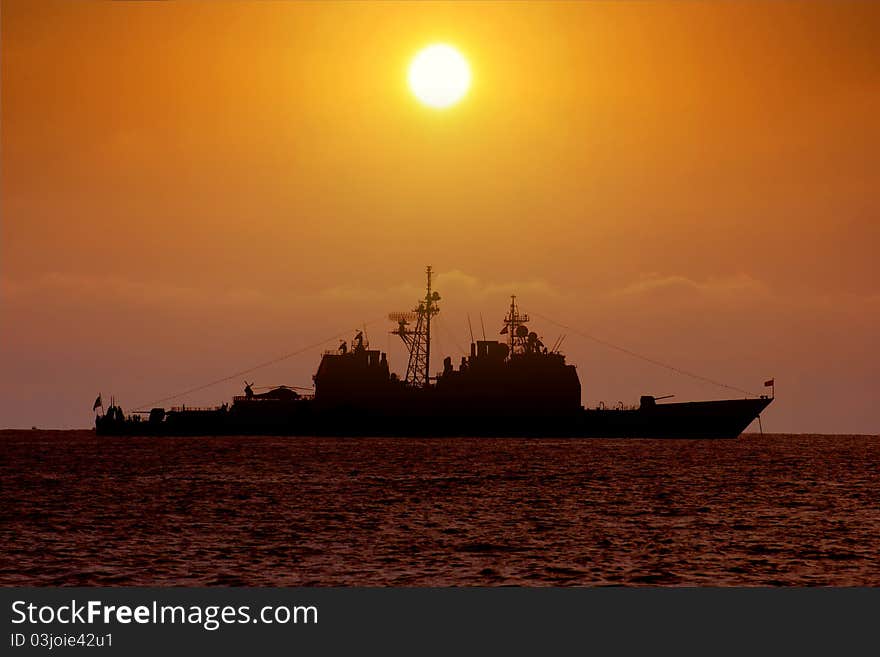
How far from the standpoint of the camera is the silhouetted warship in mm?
109312

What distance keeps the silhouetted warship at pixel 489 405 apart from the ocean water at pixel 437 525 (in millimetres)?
42020

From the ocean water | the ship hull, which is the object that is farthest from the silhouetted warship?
the ocean water

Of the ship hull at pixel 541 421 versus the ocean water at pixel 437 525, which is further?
the ship hull at pixel 541 421

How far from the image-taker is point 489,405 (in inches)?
4345

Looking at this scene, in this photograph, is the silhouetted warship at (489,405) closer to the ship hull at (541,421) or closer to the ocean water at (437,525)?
the ship hull at (541,421)

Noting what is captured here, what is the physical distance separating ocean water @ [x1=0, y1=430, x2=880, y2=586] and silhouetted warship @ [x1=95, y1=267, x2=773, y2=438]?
4202cm

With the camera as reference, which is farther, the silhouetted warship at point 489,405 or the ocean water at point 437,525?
the silhouetted warship at point 489,405

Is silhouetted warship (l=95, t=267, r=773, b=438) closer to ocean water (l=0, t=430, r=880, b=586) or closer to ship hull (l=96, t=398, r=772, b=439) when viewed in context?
ship hull (l=96, t=398, r=772, b=439)

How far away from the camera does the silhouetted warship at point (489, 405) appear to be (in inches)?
4304

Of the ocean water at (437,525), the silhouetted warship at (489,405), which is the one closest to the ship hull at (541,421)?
the silhouetted warship at (489,405)

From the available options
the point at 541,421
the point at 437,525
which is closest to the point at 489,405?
the point at 541,421

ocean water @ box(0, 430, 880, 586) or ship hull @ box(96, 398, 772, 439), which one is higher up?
ship hull @ box(96, 398, 772, 439)

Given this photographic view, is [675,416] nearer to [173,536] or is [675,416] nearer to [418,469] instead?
[418,469]

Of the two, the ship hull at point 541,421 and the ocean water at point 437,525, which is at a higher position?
the ship hull at point 541,421
